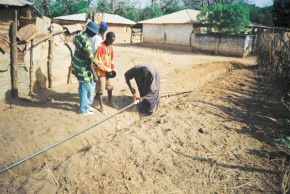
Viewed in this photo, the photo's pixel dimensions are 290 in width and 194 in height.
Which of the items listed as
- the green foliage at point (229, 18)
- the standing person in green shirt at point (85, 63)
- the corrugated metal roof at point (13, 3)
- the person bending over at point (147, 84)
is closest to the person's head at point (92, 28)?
the standing person in green shirt at point (85, 63)

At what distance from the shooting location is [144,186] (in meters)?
3.08

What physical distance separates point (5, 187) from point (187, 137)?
9.25 ft

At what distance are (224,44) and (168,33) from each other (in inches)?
224

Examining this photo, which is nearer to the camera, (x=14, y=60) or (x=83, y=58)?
(x=83, y=58)

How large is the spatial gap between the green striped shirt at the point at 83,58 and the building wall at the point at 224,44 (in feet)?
47.9

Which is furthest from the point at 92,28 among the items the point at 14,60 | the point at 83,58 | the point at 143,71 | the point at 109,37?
the point at 14,60

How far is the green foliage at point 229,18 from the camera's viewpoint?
16578 millimetres

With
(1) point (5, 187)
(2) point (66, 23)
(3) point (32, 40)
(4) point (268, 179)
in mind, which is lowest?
(1) point (5, 187)

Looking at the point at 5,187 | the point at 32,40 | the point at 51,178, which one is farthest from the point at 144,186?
the point at 32,40

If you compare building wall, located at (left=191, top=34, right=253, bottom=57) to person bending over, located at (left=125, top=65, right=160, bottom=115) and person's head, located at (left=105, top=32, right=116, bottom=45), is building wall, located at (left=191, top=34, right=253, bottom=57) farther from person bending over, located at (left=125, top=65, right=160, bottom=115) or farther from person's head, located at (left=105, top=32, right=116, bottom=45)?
person's head, located at (left=105, top=32, right=116, bottom=45)

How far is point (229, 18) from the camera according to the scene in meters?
16.9

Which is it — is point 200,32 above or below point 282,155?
above

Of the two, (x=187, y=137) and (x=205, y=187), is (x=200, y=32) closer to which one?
(x=187, y=137)

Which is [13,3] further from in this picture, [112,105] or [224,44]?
A: [224,44]
